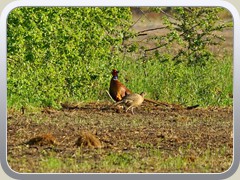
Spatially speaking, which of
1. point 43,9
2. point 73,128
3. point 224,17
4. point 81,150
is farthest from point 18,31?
point 224,17

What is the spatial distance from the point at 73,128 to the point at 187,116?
145 centimetres

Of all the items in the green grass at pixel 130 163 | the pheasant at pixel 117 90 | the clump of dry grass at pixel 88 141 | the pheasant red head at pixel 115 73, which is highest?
the pheasant red head at pixel 115 73

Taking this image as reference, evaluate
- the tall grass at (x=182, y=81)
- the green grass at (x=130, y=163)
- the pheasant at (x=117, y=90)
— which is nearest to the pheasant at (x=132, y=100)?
the pheasant at (x=117, y=90)

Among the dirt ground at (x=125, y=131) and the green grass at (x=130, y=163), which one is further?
the dirt ground at (x=125, y=131)

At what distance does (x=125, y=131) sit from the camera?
916cm

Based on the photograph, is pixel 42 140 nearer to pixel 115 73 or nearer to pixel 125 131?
pixel 125 131

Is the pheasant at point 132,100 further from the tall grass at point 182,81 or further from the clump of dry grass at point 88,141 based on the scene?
the clump of dry grass at point 88,141

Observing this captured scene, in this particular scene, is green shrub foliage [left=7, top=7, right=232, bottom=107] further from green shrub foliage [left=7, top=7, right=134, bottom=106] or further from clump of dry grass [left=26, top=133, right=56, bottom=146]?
clump of dry grass [left=26, top=133, right=56, bottom=146]

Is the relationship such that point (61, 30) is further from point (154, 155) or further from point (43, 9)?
point (154, 155)

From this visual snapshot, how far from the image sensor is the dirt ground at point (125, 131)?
8.34m

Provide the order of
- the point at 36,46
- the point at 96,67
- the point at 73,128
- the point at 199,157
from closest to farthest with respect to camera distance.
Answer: the point at 199,157 < the point at 73,128 < the point at 36,46 < the point at 96,67

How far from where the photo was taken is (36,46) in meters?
10.0

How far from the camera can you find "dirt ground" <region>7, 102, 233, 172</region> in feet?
27.3

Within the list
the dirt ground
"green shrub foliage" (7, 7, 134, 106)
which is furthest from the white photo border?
"green shrub foliage" (7, 7, 134, 106)
